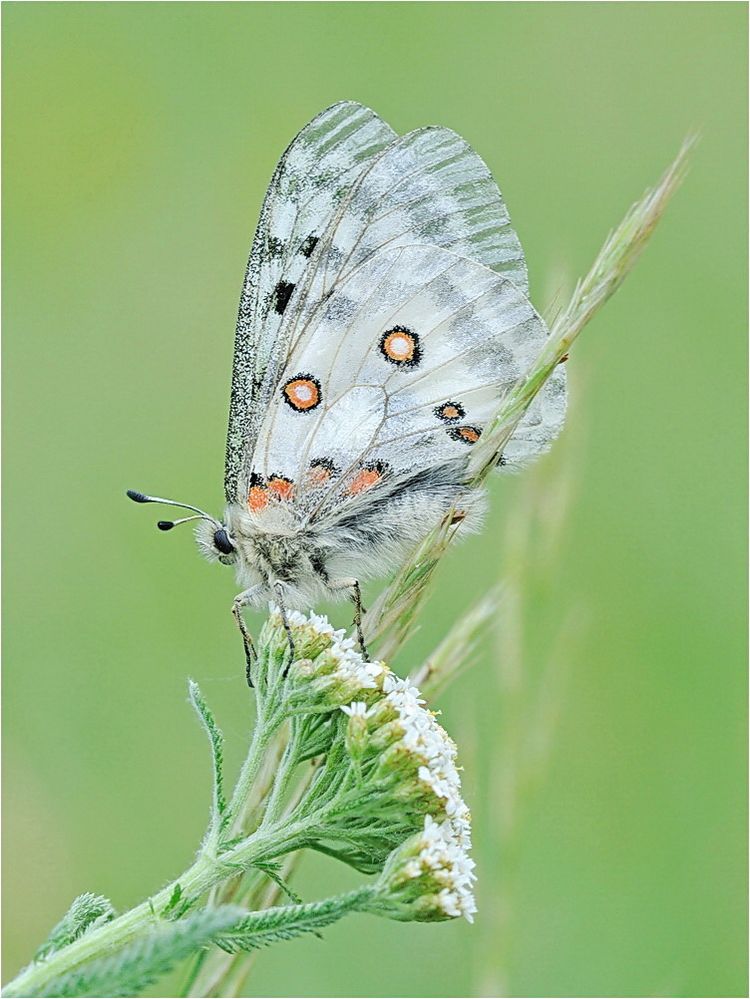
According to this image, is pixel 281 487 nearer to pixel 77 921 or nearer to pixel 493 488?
pixel 77 921

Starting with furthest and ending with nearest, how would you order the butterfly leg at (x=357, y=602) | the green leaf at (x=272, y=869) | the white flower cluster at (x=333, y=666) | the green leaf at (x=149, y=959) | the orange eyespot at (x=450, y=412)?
the orange eyespot at (x=450, y=412) < the butterfly leg at (x=357, y=602) < the white flower cluster at (x=333, y=666) < the green leaf at (x=272, y=869) < the green leaf at (x=149, y=959)

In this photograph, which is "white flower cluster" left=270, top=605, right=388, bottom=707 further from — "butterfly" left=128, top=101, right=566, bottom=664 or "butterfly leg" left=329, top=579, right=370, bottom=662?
"butterfly" left=128, top=101, right=566, bottom=664

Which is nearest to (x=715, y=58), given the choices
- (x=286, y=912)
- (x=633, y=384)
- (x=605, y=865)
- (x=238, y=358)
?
(x=633, y=384)

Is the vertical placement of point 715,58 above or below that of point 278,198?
above

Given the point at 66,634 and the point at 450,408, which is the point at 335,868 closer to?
the point at 66,634

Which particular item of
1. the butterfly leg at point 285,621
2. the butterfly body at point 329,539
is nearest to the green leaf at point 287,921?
the butterfly leg at point 285,621

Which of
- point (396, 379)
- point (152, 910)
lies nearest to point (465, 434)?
point (396, 379)

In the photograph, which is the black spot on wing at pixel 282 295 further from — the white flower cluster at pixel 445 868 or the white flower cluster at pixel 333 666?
the white flower cluster at pixel 445 868
